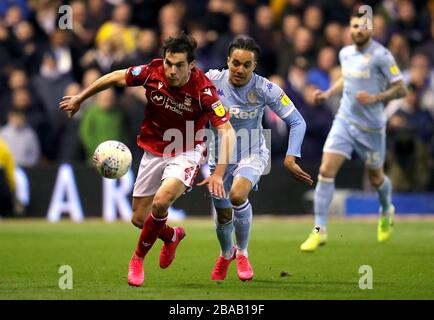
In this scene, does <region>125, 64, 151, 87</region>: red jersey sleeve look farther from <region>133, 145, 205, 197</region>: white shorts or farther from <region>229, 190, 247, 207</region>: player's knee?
<region>229, 190, 247, 207</region>: player's knee

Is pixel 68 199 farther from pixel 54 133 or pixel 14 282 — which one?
pixel 14 282

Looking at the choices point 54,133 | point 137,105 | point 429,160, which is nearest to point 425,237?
point 429,160

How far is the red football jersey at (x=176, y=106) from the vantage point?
9672mm

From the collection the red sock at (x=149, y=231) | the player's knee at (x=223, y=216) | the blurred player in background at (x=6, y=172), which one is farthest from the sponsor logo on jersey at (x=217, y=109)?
the blurred player in background at (x=6, y=172)

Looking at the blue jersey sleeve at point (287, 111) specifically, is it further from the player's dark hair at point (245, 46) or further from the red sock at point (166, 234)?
the red sock at point (166, 234)

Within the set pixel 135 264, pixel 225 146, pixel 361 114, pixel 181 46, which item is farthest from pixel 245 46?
pixel 361 114

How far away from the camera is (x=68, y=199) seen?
711 inches

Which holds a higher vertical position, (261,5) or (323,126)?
(261,5)

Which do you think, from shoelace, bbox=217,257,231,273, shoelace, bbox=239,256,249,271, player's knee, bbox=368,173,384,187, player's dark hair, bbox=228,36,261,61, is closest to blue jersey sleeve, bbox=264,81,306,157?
player's dark hair, bbox=228,36,261,61

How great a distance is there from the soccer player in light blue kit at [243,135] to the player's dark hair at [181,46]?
587mm

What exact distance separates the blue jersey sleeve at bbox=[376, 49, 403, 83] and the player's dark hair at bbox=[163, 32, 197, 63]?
13.9ft

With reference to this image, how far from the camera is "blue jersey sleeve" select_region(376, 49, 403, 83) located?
43.7 feet

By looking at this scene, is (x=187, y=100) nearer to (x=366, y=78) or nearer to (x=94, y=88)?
(x=94, y=88)

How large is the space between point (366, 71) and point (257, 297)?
5.30m
